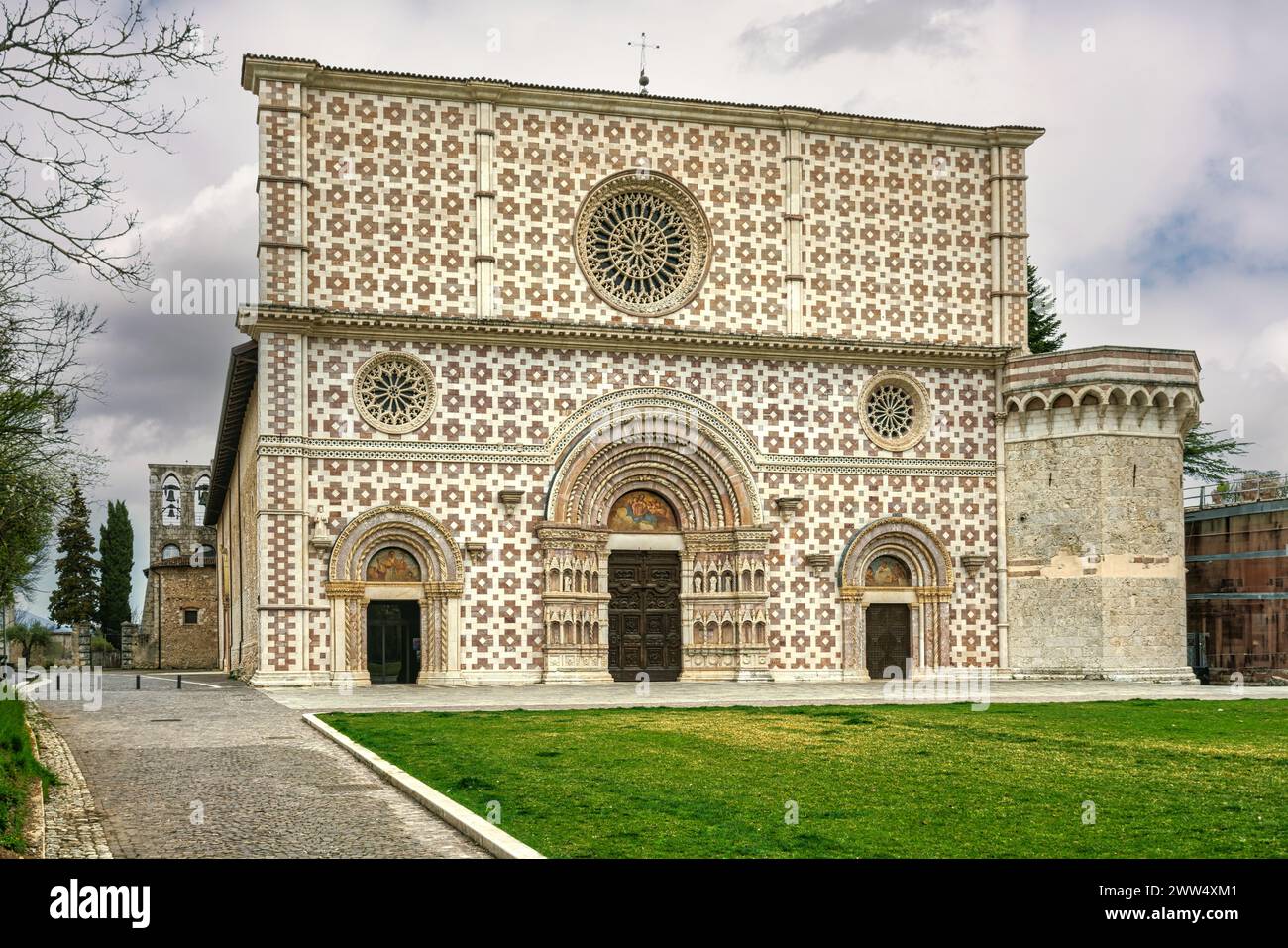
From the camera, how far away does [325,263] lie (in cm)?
3522

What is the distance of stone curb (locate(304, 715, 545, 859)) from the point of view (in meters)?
10.2

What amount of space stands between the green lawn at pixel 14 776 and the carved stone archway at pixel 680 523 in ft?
60.7

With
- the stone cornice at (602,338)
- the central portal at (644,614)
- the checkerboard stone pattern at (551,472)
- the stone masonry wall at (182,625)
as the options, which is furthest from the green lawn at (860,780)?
the stone masonry wall at (182,625)

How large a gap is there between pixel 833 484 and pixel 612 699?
11849 millimetres

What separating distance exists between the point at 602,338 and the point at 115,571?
53.1 metres

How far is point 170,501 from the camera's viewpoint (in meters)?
84.3

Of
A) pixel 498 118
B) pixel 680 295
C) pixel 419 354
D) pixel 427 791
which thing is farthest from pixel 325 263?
pixel 427 791

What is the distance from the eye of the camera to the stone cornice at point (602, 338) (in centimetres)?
3458

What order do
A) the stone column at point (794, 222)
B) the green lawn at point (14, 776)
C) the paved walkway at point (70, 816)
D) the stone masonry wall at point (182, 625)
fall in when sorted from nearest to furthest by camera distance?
the green lawn at point (14, 776), the paved walkway at point (70, 816), the stone column at point (794, 222), the stone masonry wall at point (182, 625)

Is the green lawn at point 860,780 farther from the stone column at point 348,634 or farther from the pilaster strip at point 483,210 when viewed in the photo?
the pilaster strip at point 483,210

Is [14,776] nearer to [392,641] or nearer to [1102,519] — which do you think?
[392,641]

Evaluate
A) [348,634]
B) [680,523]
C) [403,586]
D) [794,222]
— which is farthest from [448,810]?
[794,222]

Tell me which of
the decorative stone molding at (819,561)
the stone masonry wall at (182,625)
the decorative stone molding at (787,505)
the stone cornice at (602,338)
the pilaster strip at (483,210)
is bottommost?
the stone masonry wall at (182,625)
